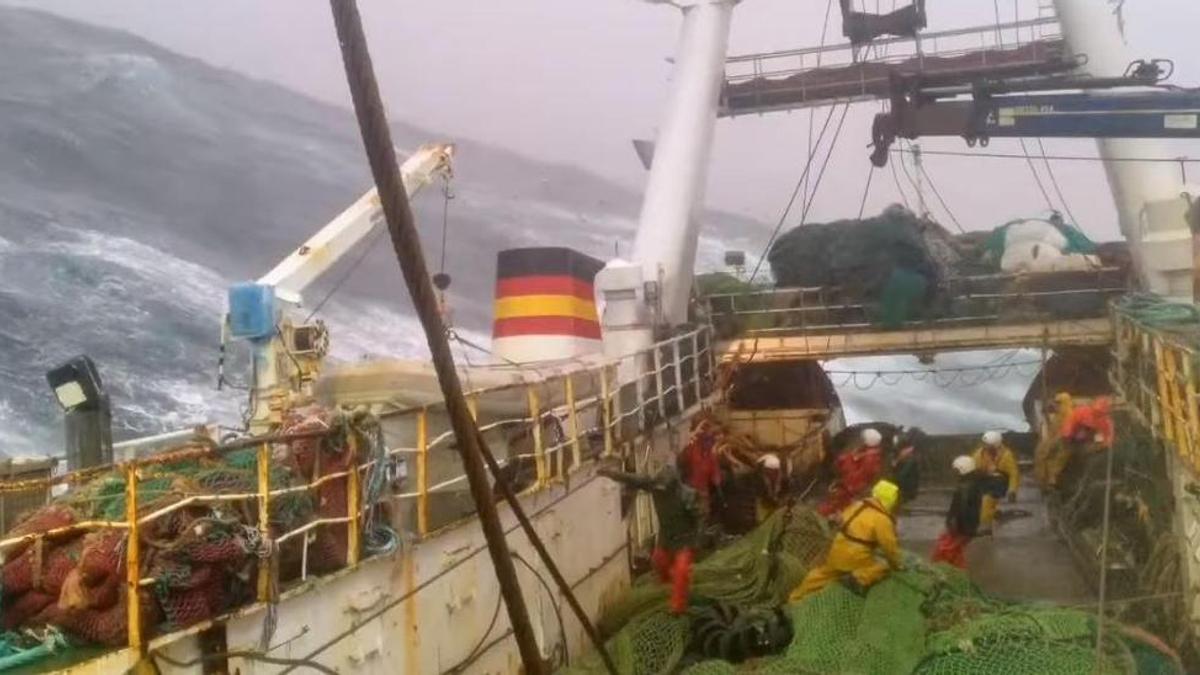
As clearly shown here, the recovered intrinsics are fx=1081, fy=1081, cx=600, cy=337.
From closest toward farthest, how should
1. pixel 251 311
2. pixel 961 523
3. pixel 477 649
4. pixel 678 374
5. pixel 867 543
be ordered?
pixel 477 649 < pixel 867 543 < pixel 961 523 < pixel 251 311 < pixel 678 374

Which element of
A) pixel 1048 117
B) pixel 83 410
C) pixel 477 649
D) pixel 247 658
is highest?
pixel 1048 117

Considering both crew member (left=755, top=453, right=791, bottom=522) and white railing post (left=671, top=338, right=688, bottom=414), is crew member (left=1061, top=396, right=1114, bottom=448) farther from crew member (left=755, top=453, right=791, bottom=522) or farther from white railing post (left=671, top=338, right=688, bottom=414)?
white railing post (left=671, top=338, right=688, bottom=414)

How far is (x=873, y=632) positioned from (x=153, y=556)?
164 inches

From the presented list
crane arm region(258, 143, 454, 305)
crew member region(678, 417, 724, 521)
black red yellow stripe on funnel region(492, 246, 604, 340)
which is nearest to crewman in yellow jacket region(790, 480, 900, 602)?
crew member region(678, 417, 724, 521)

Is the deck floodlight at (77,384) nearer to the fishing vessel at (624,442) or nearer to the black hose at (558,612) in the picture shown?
the fishing vessel at (624,442)

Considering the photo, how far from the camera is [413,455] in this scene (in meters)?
6.01

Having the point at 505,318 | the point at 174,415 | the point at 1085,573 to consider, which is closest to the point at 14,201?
the point at 174,415

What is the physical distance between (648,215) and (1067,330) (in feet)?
17.4

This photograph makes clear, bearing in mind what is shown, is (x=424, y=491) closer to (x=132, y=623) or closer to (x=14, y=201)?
(x=132, y=623)

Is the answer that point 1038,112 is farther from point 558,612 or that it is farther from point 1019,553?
point 558,612

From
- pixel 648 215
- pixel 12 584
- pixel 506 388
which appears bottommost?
pixel 12 584

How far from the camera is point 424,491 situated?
5.78 meters

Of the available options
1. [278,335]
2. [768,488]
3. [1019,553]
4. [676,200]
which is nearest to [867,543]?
[768,488]

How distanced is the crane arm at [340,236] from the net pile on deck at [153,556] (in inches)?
167
